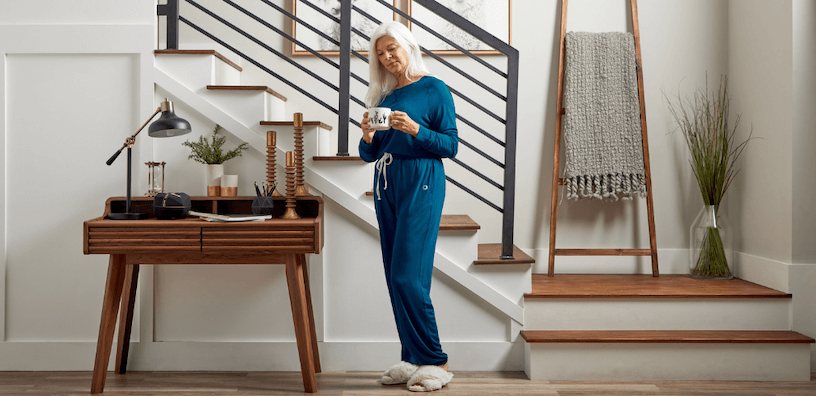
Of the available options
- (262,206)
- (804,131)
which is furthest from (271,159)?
(804,131)

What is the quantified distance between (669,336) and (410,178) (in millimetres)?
1434

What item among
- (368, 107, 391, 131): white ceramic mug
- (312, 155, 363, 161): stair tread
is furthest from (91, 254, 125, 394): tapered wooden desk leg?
(368, 107, 391, 131): white ceramic mug

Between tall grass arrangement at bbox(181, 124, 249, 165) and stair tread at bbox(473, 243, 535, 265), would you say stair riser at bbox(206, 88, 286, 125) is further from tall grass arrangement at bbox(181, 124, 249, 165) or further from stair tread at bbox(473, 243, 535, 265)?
stair tread at bbox(473, 243, 535, 265)

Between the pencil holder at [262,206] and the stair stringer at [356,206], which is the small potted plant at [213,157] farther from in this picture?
the pencil holder at [262,206]

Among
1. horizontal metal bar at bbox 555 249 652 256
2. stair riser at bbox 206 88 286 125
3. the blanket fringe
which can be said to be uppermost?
stair riser at bbox 206 88 286 125

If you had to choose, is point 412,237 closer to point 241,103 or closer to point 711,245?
point 241,103

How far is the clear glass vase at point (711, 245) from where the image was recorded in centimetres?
318

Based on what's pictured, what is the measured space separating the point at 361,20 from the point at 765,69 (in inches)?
91.6

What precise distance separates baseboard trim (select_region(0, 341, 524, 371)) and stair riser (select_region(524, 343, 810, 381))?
0.85 ft

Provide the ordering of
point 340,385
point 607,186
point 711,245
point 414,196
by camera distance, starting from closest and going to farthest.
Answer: point 414,196, point 340,385, point 711,245, point 607,186

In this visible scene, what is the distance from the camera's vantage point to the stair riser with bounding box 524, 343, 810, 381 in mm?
2527

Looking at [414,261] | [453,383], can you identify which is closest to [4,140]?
[414,261]

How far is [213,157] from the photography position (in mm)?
2646

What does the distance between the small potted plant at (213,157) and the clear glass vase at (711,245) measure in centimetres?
261
